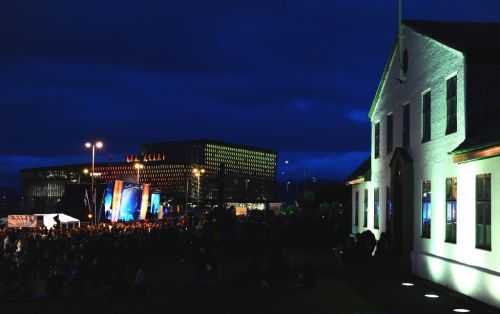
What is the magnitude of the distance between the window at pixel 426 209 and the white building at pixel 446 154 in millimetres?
29

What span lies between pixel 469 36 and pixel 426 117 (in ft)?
8.62

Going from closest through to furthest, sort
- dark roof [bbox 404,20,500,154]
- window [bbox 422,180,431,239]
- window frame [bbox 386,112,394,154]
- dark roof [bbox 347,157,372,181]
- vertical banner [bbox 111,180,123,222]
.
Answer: dark roof [bbox 404,20,500,154] < window [bbox 422,180,431,239] < window frame [bbox 386,112,394,154] < dark roof [bbox 347,157,372,181] < vertical banner [bbox 111,180,123,222]

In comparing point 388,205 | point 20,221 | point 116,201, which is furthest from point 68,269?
point 116,201

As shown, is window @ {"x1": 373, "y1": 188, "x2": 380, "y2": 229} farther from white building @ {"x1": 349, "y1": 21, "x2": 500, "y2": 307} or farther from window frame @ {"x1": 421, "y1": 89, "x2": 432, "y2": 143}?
window frame @ {"x1": 421, "y1": 89, "x2": 432, "y2": 143}

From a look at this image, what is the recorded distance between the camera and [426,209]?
19.6 meters

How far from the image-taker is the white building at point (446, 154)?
14773mm

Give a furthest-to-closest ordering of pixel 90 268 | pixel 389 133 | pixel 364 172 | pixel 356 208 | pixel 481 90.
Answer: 1. pixel 356 208
2. pixel 364 172
3. pixel 389 133
4. pixel 90 268
5. pixel 481 90

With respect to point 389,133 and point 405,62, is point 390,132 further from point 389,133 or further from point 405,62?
point 405,62

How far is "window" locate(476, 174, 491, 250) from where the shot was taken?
14.6 meters

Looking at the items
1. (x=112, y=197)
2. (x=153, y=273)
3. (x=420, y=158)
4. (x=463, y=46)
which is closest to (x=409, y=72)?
(x=420, y=158)

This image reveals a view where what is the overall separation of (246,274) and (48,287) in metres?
5.42

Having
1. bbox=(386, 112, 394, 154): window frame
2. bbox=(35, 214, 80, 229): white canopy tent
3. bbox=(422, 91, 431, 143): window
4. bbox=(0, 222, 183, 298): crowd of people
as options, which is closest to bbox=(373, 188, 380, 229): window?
bbox=(386, 112, 394, 154): window frame

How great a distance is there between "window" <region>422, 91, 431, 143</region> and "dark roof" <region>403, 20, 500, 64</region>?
181 centimetres

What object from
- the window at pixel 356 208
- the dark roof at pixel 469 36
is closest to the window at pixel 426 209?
the dark roof at pixel 469 36
